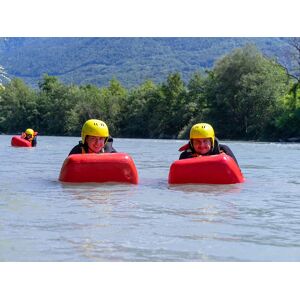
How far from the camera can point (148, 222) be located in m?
6.59

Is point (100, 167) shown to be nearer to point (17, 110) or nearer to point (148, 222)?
point (148, 222)

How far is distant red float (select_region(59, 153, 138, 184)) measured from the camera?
9930 mm

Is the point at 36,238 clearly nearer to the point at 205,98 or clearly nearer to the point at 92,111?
the point at 205,98

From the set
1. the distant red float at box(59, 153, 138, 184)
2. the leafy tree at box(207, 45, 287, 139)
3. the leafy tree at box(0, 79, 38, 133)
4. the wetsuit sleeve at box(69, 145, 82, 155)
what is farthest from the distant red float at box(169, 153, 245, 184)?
the leafy tree at box(0, 79, 38, 133)

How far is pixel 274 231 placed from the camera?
6102mm

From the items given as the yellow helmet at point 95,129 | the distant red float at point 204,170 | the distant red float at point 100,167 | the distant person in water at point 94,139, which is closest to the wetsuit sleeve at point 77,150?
the distant person in water at point 94,139

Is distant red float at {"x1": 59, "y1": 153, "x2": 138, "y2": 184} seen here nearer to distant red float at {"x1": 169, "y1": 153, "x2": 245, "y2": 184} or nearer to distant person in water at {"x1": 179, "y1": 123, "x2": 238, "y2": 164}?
distant red float at {"x1": 169, "y1": 153, "x2": 245, "y2": 184}

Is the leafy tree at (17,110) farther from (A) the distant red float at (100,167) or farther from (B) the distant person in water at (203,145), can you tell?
(A) the distant red float at (100,167)

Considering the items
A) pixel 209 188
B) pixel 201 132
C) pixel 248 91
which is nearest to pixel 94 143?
pixel 201 132

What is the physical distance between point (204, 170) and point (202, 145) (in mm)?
748

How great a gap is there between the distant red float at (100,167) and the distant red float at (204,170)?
28.2 inches

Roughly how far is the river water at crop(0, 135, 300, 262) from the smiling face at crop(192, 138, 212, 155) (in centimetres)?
81

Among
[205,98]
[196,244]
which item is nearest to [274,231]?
[196,244]

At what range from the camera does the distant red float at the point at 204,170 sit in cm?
997
